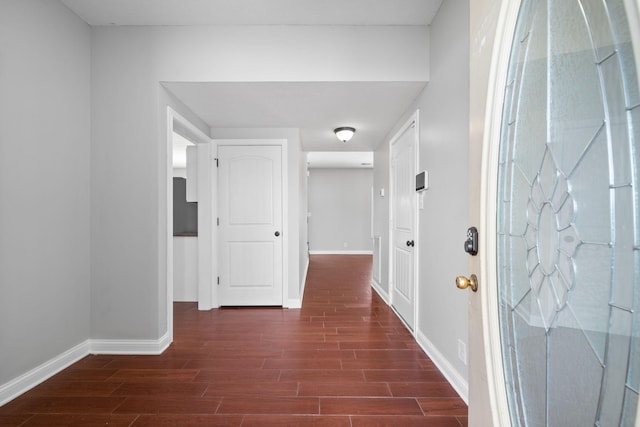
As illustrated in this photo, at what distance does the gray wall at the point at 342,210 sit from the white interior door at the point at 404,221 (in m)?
5.14

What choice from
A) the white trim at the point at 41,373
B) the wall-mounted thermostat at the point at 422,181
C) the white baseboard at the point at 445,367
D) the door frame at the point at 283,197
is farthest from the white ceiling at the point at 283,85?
the white trim at the point at 41,373

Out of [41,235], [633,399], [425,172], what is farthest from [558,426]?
[41,235]

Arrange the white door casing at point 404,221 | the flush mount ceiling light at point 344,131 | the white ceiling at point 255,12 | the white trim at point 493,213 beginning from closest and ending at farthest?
the white trim at point 493,213 → the white ceiling at point 255,12 → the white door casing at point 404,221 → the flush mount ceiling light at point 344,131

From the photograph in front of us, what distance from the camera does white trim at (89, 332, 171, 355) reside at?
2541 millimetres

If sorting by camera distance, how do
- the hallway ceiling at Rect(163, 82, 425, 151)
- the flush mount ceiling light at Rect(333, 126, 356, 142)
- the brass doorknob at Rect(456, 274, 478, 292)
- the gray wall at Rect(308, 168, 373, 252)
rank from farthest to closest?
1. the gray wall at Rect(308, 168, 373, 252)
2. the flush mount ceiling light at Rect(333, 126, 356, 142)
3. the hallway ceiling at Rect(163, 82, 425, 151)
4. the brass doorknob at Rect(456, 274, 478, 292)

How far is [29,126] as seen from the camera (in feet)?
6.59

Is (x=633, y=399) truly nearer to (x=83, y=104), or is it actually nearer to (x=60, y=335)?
(x=60, y=335)

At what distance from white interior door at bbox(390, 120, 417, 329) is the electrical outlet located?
0.91 m

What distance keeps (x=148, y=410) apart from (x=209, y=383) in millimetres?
378

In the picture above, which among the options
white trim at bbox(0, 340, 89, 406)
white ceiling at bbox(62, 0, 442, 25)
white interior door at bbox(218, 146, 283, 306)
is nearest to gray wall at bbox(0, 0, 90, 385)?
white trim at bbox(0, 340, 89, 406)

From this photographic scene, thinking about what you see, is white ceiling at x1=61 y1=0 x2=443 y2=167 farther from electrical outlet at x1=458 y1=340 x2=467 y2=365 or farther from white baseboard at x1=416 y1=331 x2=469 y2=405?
white baseboard at x1=416 y1=331 x2=469 y2=405

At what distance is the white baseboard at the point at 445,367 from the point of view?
6.23ft

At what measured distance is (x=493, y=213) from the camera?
92 cm

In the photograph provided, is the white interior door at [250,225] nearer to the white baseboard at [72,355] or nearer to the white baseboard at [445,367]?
the white baseboard at [72,355]
